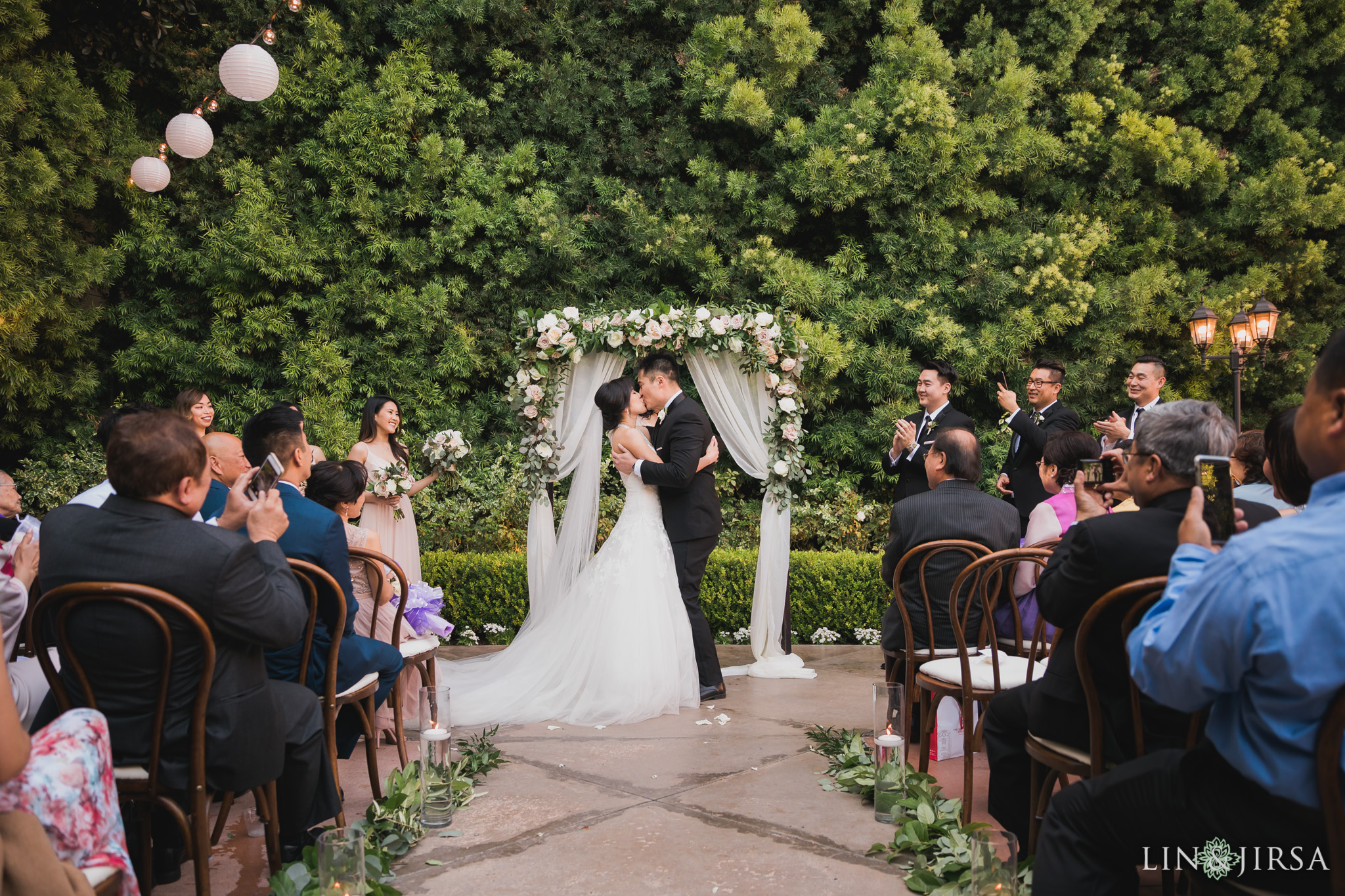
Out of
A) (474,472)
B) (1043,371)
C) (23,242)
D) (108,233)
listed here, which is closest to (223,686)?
(1043,371)

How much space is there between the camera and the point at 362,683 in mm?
3318

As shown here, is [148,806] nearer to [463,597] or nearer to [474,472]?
[463,597]

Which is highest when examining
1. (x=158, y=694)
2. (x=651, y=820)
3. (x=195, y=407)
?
(x=195, y=407)

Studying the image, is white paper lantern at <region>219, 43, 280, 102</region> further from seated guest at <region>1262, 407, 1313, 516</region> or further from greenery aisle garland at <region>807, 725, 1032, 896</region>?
seated guest at <region>1262, 407, 1313, 516</region>

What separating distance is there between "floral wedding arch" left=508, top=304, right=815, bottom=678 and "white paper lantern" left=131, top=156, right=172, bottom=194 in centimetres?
467

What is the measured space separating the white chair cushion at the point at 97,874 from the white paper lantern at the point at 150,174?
8.16m

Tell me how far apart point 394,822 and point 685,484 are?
8.39 ft

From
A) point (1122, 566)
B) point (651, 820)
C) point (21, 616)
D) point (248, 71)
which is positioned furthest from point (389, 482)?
point (1122, 566)

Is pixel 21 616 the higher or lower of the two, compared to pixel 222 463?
lower

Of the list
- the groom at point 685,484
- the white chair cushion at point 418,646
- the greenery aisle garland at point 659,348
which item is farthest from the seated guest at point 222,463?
the greenery aisle garland at point 659,348

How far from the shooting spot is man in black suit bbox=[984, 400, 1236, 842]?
2.28 metres

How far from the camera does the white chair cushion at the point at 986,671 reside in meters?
3.24

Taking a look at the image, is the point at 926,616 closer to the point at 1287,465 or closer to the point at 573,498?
the point at 1287,465

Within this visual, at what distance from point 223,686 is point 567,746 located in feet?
6.93
